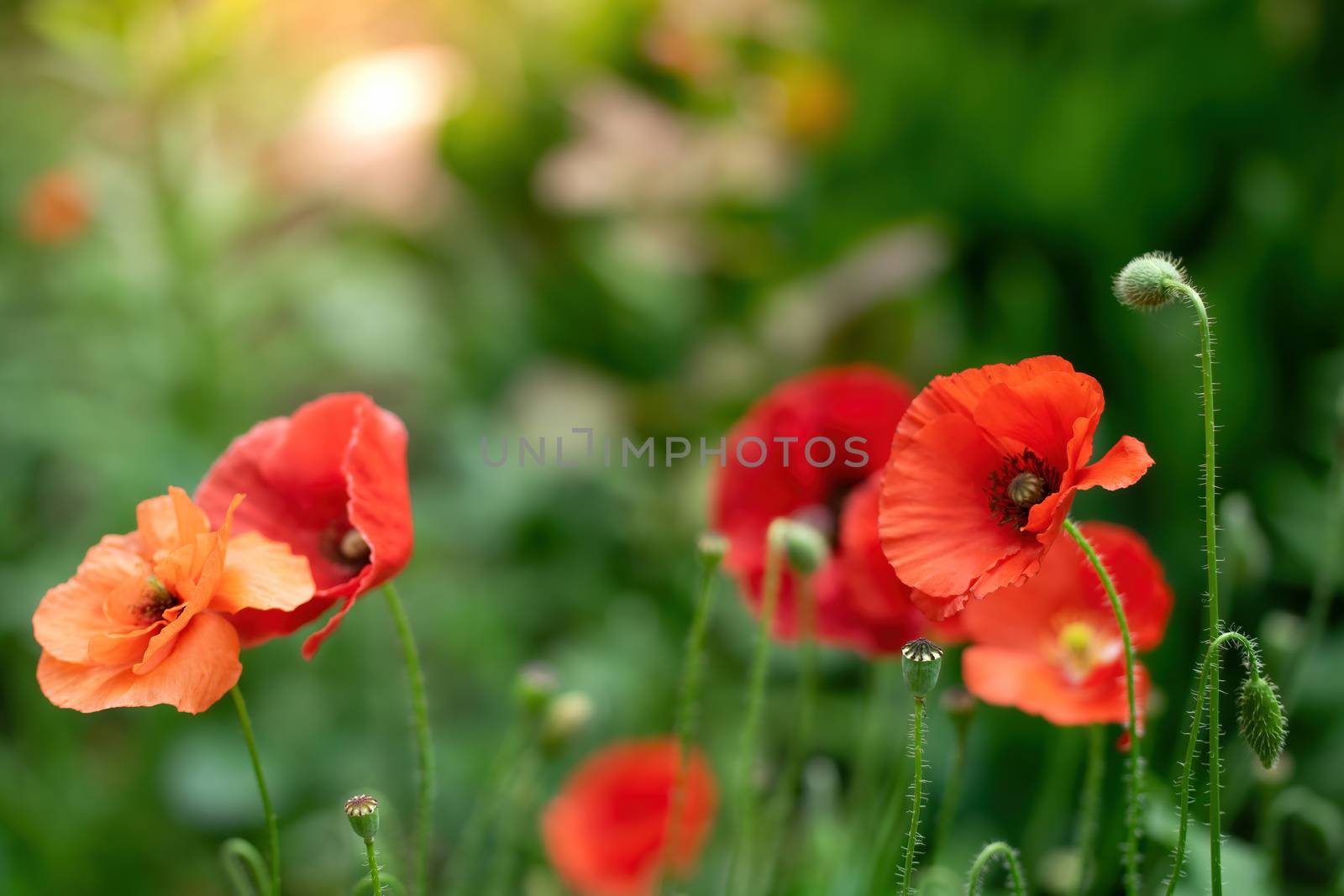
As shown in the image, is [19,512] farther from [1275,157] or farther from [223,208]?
[1275,157]

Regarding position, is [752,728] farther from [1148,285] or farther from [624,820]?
[624,820]

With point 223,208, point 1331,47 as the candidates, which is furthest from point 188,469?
point 1331,47

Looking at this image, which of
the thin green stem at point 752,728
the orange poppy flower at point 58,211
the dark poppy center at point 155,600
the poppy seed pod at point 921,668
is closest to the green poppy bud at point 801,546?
the thin green stem at point 752,728

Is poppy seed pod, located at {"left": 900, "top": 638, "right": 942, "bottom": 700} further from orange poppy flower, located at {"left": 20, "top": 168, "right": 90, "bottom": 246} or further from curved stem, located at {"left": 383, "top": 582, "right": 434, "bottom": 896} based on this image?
orange poppy flower, located at {"left": 20, "top": 168, "right": 90, "bottom": 246}

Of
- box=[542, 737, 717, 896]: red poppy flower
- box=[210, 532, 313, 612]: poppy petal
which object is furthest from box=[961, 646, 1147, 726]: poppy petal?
box=[542, 737, 717, 896]: red poppy flower

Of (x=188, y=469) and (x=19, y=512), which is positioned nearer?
(x=188, y=469)

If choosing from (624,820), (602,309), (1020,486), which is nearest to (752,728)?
(1020,486)
